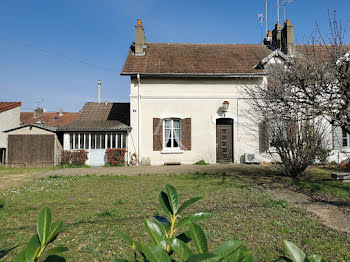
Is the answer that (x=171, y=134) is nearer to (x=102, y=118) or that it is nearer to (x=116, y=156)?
(x=116, y=156)

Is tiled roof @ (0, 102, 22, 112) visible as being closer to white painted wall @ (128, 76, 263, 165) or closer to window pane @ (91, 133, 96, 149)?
window pane @ (91, 133, 96, 149)

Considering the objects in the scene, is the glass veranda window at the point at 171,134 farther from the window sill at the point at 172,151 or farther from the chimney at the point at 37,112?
the chimney at the point at 37,112

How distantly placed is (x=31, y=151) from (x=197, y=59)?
10.7 meters

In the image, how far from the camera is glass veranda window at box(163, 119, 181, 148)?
13.0 metres

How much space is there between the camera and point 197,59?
14.3 metres

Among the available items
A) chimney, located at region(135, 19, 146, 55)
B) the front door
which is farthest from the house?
chimney, located at region(135, 19, 146, 55)

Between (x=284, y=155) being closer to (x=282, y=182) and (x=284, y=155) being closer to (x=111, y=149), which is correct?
(x=282, y=182)

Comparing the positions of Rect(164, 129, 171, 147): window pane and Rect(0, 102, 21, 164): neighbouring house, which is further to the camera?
Rect(0, 102, 21, 164): neighbouring house

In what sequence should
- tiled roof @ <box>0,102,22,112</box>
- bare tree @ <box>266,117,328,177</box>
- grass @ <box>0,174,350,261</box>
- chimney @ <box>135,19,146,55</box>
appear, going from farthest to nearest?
tiled roof @ <box>0,102,22,112</box> < chimney @ <box>135,19,146,55</box> < bare tree @ <box>266,117,328,177</box> < grass @ <box>0,174,350,261</box>

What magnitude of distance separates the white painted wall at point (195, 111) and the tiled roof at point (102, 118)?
1224 millimetres

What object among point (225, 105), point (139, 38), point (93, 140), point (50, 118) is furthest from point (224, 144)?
point (50, 118)

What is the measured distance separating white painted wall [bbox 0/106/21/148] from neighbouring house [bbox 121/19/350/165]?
9243mm

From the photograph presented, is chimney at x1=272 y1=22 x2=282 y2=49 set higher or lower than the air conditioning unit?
higher

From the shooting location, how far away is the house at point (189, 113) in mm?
12836
